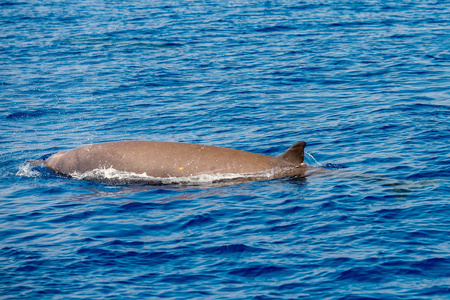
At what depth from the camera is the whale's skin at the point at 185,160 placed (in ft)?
51.0

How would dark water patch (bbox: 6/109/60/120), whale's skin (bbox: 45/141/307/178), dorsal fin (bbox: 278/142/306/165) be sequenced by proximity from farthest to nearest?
1. dark water patch (bbox: 6/109/60/120)
2. whale's skin (bbox: 45/141/307/178)
3. dorsal fin (bbox: 278/142/306/165)

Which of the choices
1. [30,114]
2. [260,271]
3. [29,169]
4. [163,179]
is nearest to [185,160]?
[163,179]

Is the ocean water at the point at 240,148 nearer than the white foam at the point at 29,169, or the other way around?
the ocean water at the point at 240,148

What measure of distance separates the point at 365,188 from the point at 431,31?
907 inches

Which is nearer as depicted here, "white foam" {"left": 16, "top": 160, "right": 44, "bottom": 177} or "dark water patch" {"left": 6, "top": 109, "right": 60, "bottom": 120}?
"white foam" {"left": 16, "top": 160, "right": 44, "bottom": 177}

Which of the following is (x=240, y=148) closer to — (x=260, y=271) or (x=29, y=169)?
(x=29, y=169)

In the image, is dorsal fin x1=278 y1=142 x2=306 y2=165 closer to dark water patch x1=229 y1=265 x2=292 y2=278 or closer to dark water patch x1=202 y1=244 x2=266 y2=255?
dark water patch x1=202 y1=244 x2=266 y2=255

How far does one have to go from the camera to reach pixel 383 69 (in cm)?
2800

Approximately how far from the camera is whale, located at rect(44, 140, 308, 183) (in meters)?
15.5

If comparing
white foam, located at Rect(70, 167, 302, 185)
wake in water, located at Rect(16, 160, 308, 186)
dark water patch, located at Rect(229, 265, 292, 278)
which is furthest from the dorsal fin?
dark water patch, located at Rect(229, 265, 292, 278)

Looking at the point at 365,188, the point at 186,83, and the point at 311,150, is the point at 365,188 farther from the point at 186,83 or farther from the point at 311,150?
the point at 186,83

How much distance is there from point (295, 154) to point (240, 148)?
3.42 metres

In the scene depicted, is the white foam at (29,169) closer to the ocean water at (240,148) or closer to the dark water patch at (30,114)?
the ocean water at (240,148)

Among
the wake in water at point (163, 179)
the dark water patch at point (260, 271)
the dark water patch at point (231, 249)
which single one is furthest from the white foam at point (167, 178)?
the dark water patch at point (260, 271)
